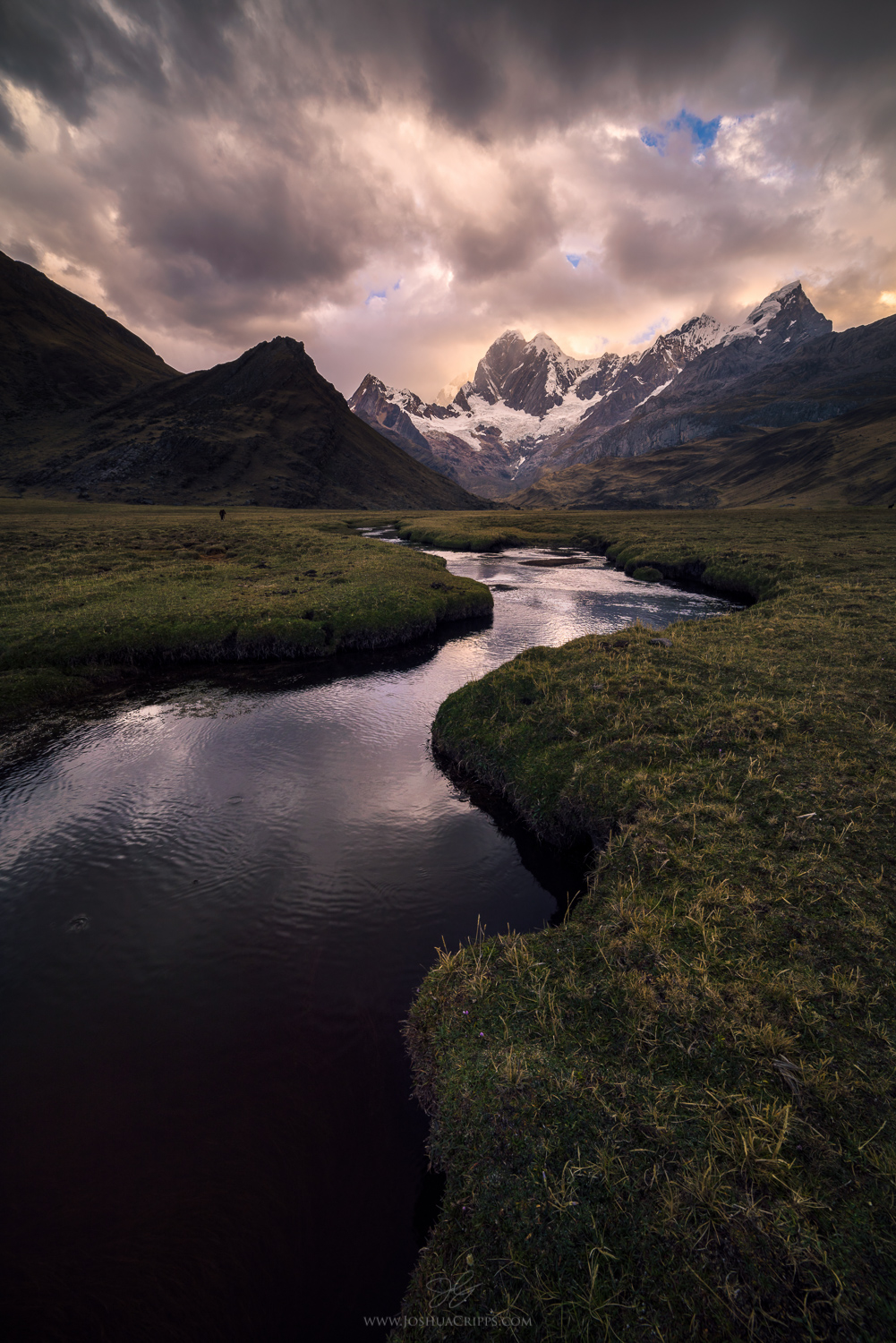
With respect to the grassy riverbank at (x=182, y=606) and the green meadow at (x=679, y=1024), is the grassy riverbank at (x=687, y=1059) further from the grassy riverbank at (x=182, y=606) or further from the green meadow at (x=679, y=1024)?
the grassy riverbank at (x=182, y=606)

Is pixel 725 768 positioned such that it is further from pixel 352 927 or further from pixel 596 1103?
pixel 352 927

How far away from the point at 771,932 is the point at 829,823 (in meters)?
4.26

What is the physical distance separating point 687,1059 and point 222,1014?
8945 millimetres

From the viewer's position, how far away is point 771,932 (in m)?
9.15

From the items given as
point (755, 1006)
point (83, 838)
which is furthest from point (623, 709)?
point (83, 838)

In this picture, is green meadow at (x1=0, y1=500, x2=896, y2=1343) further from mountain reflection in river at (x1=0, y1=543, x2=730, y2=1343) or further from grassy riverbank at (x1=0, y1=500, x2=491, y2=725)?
grassy riverbank at (x1=0, y1=500, x2=491, y2=725)

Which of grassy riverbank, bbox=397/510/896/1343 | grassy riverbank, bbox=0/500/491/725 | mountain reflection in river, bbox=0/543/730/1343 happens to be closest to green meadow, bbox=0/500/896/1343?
grassy riverbank, bbox=397/510/896/1343

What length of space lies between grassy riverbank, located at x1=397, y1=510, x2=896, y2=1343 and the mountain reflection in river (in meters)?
1.67
